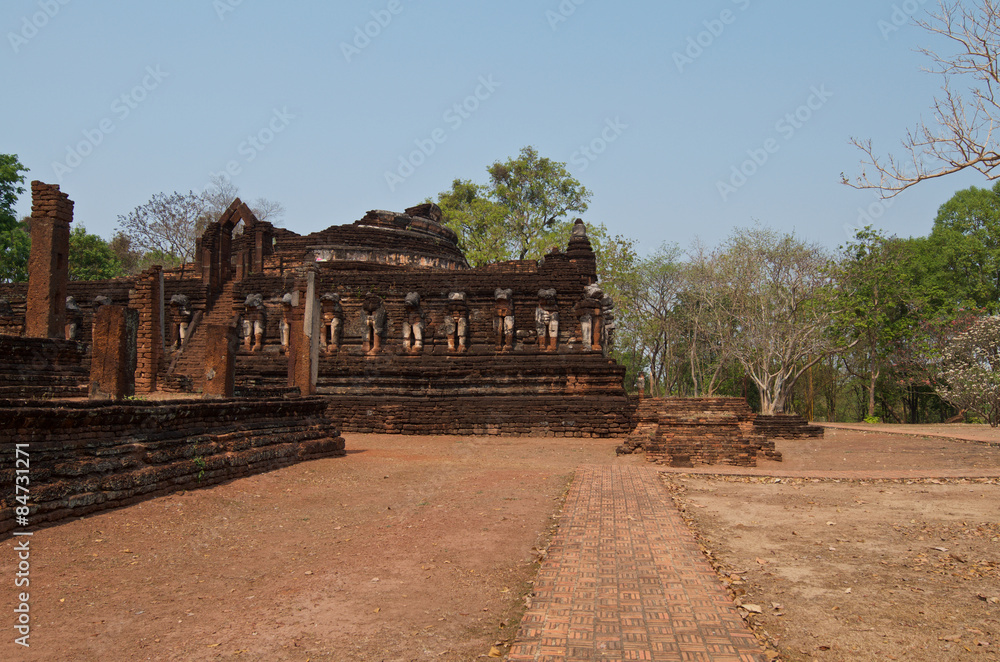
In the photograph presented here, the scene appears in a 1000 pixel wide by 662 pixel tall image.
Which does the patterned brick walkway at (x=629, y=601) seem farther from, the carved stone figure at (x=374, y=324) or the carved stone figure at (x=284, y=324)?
the carved stone figure at (x=284, y=324)

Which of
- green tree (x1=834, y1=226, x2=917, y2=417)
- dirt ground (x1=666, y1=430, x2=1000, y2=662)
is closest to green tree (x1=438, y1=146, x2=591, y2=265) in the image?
green tree (x1=834, y1=226, x2=917, y2=417)

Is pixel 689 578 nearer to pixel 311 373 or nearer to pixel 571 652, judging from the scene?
pixel 571 652

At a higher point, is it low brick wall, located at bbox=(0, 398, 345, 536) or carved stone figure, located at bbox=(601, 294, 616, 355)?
carved stone figure, located at bbox=(601, 294, 616, 355)

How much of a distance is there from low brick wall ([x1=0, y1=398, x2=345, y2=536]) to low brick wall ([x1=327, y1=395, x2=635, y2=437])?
6.66 meters

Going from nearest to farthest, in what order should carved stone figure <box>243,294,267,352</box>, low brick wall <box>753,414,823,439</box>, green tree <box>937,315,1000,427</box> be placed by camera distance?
low brick wall <box>753,414,823,439</box>, carved stone figure <box>243,294,267,352</box>, green tree <box>937,315,1000,427</box>

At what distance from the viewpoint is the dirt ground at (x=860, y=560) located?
3.56 meters

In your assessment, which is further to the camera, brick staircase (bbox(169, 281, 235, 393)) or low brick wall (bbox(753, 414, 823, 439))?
brick staircase (bbox(169, 281, 235, 393))

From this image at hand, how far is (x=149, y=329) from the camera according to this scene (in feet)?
39.0

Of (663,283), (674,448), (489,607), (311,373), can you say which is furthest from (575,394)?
(663,283)

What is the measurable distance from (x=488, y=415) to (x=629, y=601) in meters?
12.3

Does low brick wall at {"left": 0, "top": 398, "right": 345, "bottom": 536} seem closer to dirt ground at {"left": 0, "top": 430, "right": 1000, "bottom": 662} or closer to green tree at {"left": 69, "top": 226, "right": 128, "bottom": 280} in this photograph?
dirt ground at {"left": 0, "top": 430, "right": 1000, "bottom": 662}

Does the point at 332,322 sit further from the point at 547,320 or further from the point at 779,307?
the point at 779,307

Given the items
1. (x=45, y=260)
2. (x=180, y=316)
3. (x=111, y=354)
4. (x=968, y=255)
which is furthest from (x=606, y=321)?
(x=968, y=255)

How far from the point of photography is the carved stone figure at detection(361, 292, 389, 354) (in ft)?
60.3
